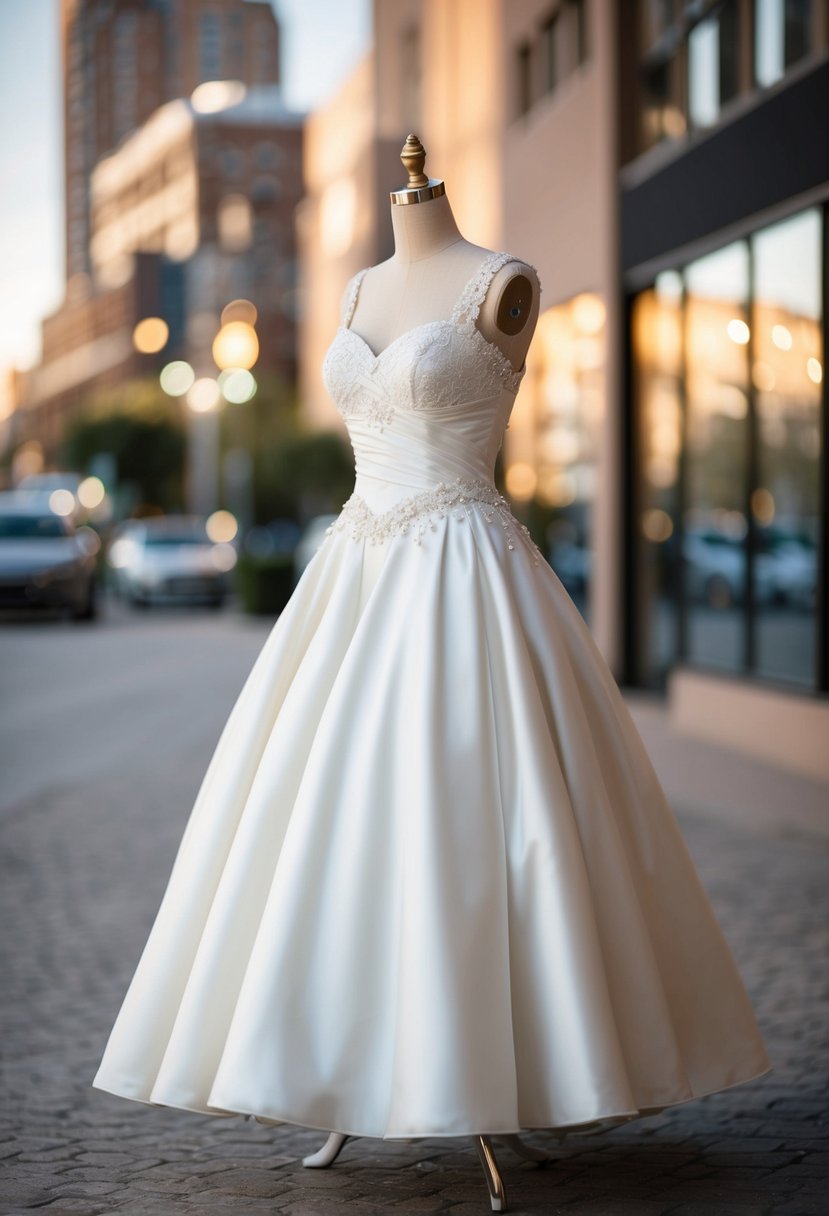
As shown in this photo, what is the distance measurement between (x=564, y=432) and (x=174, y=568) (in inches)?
546

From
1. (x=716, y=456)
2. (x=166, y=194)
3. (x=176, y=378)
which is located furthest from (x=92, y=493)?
(x=716, y=456)

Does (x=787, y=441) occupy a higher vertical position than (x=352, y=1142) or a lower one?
higher

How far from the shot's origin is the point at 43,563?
22.5m

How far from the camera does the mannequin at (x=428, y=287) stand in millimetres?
3387

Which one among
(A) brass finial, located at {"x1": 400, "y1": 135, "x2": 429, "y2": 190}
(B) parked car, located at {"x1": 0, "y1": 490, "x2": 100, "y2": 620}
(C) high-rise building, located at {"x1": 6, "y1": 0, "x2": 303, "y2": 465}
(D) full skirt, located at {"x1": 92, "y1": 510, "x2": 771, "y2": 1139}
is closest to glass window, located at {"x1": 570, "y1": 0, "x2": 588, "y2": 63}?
(B) parked car, located at {"x1": 0, "y1": 490, "x2": 100, "y2": 620}

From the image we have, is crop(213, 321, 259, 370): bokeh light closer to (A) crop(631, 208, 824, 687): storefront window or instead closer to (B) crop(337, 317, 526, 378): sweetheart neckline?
(A) crop(631, 208, 824, 687): storefront window

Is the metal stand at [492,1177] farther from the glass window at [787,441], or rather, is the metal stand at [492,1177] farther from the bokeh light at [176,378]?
the bokeh light at [176,378]

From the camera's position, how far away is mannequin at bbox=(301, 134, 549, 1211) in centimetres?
339

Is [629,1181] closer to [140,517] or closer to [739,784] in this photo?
[739,784]

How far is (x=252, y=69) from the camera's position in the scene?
13275 cm

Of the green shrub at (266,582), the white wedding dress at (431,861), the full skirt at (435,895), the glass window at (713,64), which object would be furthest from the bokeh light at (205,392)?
the full skirt at (435,895)

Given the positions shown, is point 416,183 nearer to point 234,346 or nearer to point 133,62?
point 234,346

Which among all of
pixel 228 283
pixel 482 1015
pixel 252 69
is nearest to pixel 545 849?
pixel 482 1015

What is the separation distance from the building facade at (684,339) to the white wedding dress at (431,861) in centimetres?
589
